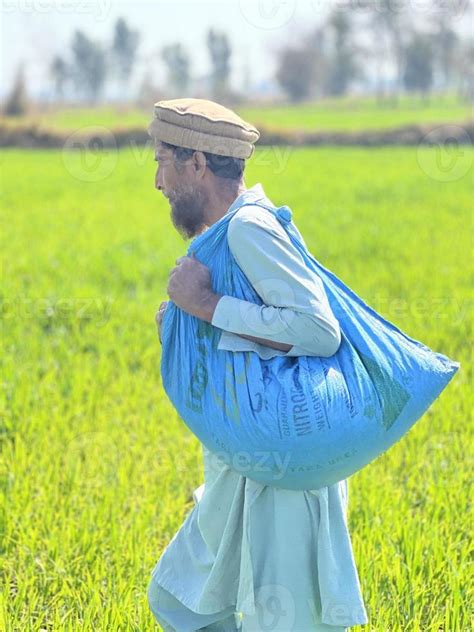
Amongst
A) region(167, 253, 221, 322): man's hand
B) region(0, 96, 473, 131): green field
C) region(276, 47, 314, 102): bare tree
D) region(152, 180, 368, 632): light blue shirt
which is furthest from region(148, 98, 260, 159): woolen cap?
region(276, 47, 314, 102): bare tree

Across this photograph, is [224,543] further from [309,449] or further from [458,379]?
[458,379]

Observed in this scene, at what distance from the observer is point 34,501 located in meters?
3.19

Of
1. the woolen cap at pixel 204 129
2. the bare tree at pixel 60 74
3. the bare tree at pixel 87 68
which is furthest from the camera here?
the bare tree at pixel 87 68

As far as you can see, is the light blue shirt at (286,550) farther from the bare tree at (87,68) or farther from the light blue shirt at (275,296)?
the bare tree at (87,68)

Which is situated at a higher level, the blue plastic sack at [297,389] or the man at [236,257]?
the man at [236,257]

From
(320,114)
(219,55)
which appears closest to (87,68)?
(219,55)

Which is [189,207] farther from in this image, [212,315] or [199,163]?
[212,315]

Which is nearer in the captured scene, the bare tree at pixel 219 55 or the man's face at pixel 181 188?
the man's face at pixel 181 188

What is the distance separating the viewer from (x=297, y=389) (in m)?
1.80

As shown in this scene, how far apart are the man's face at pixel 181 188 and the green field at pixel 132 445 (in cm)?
111

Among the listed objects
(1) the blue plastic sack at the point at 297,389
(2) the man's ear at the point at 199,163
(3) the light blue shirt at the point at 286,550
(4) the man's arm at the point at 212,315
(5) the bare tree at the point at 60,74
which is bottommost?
(5) the bare tree at the point at 60,74

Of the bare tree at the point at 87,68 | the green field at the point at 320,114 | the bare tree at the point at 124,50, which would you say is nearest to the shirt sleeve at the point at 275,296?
the green field at the point at 320,114

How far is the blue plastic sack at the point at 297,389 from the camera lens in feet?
5.93

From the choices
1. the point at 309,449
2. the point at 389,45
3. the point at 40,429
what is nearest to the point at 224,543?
the point at 309,449
